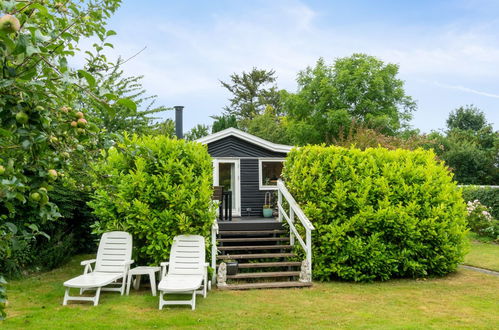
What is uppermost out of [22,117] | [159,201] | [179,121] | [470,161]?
[179,121]

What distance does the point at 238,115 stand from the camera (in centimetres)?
3581

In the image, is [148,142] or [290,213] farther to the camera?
[290,213]

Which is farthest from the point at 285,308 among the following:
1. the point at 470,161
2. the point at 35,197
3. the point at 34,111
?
the point at 470,161

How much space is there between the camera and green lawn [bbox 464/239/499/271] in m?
9.17

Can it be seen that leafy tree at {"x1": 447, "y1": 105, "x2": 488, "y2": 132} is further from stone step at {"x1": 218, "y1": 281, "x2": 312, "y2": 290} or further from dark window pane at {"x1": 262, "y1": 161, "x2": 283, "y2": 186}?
stone step at {"x1": 218, "y1": 281, "x2": 312, "y2": 290}

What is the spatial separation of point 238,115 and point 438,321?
31606 mm

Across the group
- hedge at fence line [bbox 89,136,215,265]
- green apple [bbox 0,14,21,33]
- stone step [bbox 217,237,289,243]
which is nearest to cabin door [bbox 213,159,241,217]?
stone step [bbox 217,237,289,243]

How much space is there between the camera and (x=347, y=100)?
2891cm

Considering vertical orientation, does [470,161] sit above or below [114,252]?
above

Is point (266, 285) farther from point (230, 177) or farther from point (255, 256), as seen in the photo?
point (230, 177)

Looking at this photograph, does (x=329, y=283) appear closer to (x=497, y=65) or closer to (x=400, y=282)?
(x=400, y=282)

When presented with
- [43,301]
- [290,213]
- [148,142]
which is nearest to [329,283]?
[290,213]

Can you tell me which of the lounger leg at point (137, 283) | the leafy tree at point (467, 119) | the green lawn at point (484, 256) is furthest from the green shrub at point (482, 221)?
the leafy tree at point (467, 119)

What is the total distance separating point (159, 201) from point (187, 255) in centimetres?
117
